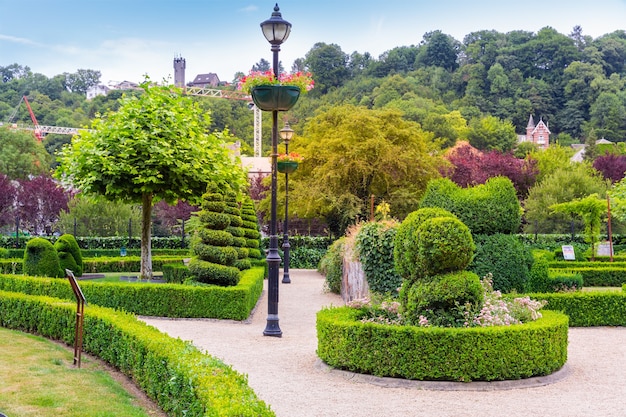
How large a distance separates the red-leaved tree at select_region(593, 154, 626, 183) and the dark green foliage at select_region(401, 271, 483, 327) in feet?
139

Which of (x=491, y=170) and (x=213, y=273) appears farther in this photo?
(x=491, y=170)

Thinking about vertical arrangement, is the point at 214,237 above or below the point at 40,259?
above

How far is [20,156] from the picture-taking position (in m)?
51.1

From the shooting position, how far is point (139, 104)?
16.9 m

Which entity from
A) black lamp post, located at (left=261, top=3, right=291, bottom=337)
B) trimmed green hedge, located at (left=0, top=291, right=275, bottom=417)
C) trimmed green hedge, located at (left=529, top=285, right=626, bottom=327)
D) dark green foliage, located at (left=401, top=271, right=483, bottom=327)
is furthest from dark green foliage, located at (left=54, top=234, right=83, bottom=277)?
dark green foliage, located at (left=401, top=271, right=483, bottom=327)

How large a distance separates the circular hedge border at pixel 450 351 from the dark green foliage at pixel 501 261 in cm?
378

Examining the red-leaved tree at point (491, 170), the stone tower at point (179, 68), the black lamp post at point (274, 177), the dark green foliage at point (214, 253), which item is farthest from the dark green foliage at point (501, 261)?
the stone tower at point (179, 68)

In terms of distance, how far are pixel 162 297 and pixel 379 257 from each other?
14.8 ft

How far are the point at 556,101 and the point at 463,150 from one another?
53.0 m

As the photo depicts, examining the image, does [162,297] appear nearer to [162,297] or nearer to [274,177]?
[162,297]

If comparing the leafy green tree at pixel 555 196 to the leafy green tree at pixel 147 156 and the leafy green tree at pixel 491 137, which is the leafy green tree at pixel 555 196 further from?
the leafy green tree at pixel 491 137

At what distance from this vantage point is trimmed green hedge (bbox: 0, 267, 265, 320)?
1419 cm

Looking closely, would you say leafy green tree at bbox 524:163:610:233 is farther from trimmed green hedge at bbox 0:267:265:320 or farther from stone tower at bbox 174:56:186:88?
stone tower at bbox 174:56:186:88

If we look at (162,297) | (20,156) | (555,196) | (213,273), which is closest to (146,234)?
(213,273)
